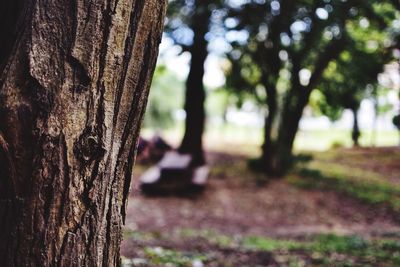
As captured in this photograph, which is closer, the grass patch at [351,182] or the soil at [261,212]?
the soil at [261,212]

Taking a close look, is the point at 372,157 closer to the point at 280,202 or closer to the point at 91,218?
the point at 280,202

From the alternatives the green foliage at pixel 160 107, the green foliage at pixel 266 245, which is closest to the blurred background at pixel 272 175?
the green foliage at pixel 266 245

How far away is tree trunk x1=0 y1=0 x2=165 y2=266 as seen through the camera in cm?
193

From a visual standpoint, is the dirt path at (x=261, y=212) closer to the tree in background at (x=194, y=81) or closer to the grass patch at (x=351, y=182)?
the grass patch at (x=351, y=182)

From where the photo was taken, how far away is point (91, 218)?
202cm

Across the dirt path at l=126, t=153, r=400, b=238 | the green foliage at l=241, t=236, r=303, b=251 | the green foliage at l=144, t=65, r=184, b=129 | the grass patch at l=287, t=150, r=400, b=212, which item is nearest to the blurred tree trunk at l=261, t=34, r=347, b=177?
the grass patch at l=287, t=150, r=400, b=212

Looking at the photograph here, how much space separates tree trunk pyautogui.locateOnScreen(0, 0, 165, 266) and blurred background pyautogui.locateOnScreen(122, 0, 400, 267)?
2626mm

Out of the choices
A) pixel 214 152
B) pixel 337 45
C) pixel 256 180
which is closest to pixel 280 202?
pixel 256 180

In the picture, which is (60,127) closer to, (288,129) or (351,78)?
(351,78)

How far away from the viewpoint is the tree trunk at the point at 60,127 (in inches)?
75.9

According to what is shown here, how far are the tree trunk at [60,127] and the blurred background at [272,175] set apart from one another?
8.62 feet

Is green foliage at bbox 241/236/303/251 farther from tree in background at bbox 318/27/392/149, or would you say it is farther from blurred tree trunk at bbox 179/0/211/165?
blurred tree trunk at bbox 179/0/211/165

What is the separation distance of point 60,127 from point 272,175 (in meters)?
12.9

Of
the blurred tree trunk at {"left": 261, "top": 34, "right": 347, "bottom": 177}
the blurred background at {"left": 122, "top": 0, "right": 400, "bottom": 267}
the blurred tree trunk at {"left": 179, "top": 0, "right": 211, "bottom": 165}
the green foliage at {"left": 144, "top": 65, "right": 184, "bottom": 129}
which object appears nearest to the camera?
the blurred background at {"left": 122, "top": 0, "right": 400, "bottom": 267}
